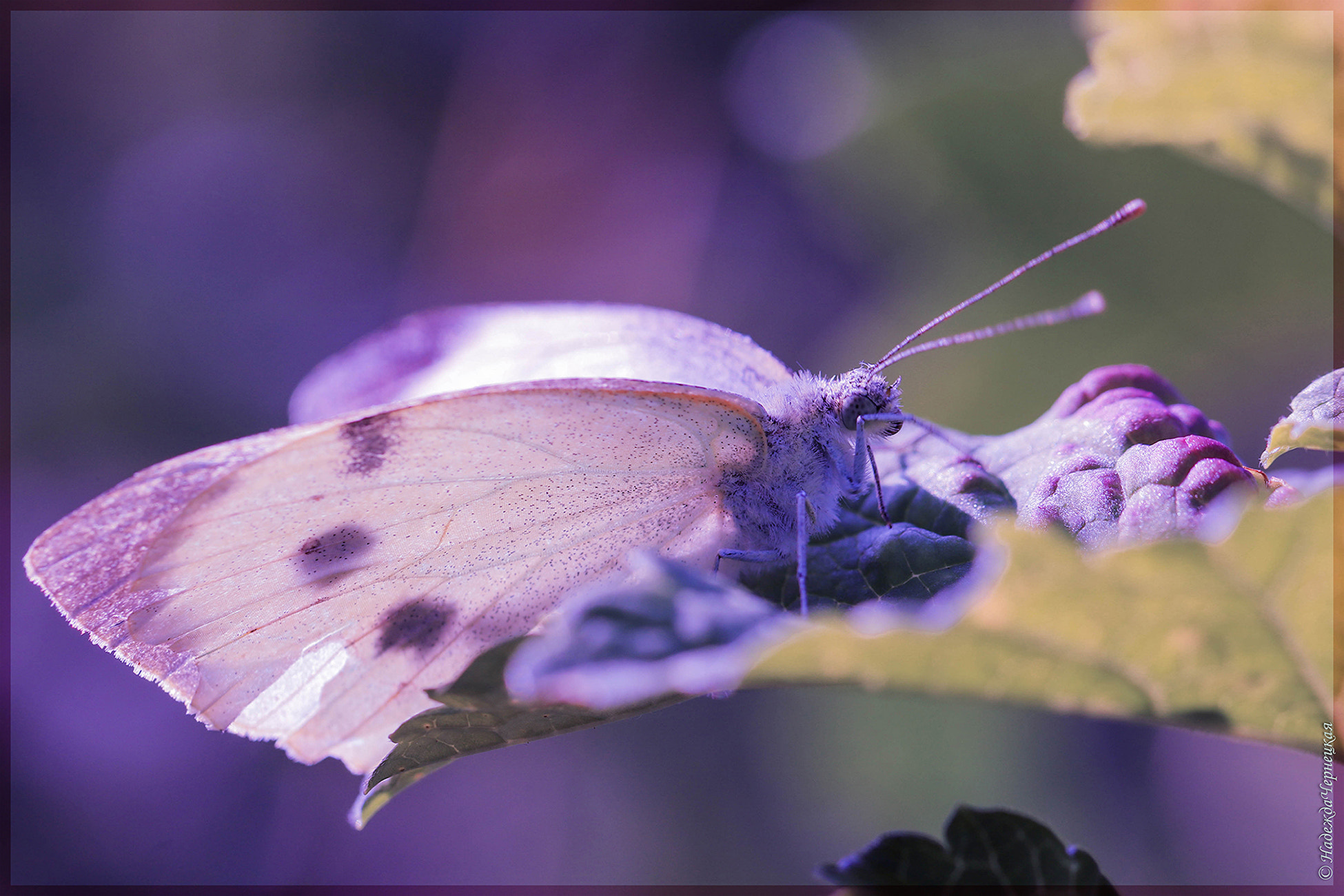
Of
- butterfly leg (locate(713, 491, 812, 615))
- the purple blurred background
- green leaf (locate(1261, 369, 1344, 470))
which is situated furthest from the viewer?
the purple blurred background

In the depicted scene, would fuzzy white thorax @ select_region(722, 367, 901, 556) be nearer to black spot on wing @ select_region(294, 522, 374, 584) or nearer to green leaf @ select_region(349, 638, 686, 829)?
green leaf @ select_region(349, 638, 686, 829)

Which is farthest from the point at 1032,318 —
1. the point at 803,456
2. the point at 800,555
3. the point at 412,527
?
the point at 412,527

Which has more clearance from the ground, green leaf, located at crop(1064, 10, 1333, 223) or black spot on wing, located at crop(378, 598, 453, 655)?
green leaf, located at crop(1064, 10, 1333, 223)

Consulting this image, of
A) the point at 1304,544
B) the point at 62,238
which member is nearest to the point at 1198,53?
the point at 1304,544

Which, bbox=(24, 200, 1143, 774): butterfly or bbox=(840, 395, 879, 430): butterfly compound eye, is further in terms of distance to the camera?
bbox=(840, 395, 879, 430): butterfly compound eye

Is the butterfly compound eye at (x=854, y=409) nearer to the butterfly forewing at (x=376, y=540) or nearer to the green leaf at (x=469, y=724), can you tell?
the butterfly forewing at (x=376, y=540)

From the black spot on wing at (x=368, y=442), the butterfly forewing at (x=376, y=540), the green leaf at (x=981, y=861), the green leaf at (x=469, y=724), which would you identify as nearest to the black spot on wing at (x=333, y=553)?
the butterfly forewing at (x=376, y=540)

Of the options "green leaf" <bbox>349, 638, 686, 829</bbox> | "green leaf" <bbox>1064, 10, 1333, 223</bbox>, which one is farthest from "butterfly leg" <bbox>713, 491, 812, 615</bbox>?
"green leaf" <bbox>1064, 10, 1333, 223</bbox>

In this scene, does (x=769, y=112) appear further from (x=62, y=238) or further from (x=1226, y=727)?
(x=1226, y=727)
